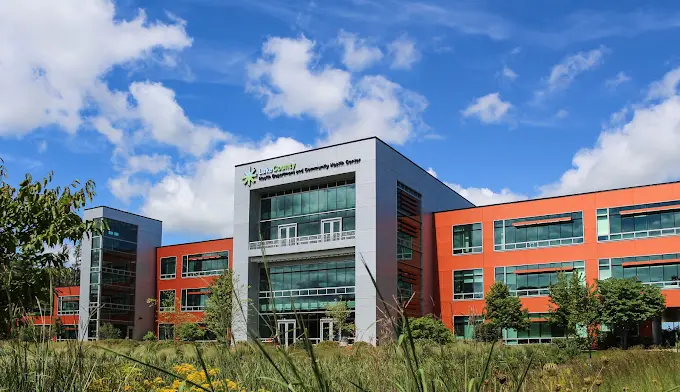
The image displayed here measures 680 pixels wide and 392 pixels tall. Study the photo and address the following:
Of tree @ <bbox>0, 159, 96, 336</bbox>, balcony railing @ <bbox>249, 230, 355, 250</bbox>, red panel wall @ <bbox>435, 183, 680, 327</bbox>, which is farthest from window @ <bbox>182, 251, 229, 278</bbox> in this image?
tree @ <bbox>0, 159, 96, 336</bbox>

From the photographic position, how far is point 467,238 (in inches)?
1784

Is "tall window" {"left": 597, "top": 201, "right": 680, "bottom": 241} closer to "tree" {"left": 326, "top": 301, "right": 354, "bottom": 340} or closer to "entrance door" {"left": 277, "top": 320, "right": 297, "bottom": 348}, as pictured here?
"tree" {"left": 326, "top": 301, "right": 354, "bottom": 340}

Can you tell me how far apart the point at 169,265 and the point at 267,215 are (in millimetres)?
18022

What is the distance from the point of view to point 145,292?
60.9 metres

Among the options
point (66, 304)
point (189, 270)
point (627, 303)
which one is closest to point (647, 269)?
point (627, 303)

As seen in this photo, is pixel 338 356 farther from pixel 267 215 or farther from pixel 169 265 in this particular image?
pixel 169 265

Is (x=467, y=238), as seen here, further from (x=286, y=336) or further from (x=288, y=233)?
(x=286, y=336)

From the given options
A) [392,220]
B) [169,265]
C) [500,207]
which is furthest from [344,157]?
[169,265]

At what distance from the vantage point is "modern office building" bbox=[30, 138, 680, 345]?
38531 mm

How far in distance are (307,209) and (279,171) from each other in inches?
147

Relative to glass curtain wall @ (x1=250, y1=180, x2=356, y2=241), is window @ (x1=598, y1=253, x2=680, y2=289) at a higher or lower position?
lower

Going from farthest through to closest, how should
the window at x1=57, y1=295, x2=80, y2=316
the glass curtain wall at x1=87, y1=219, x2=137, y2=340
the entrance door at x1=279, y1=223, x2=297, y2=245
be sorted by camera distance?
the glass curtain wall at x1=87, y1=219, x2=137, y2=340 < the entrance door at x1=279, y1=223, x2=297, y2=245 < the window at x1=57, y1=295, x2=80, y2=316

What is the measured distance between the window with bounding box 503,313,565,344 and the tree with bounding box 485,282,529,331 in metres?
1.45

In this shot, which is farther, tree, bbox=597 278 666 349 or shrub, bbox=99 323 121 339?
shrub, bbox=99 323 121 339
